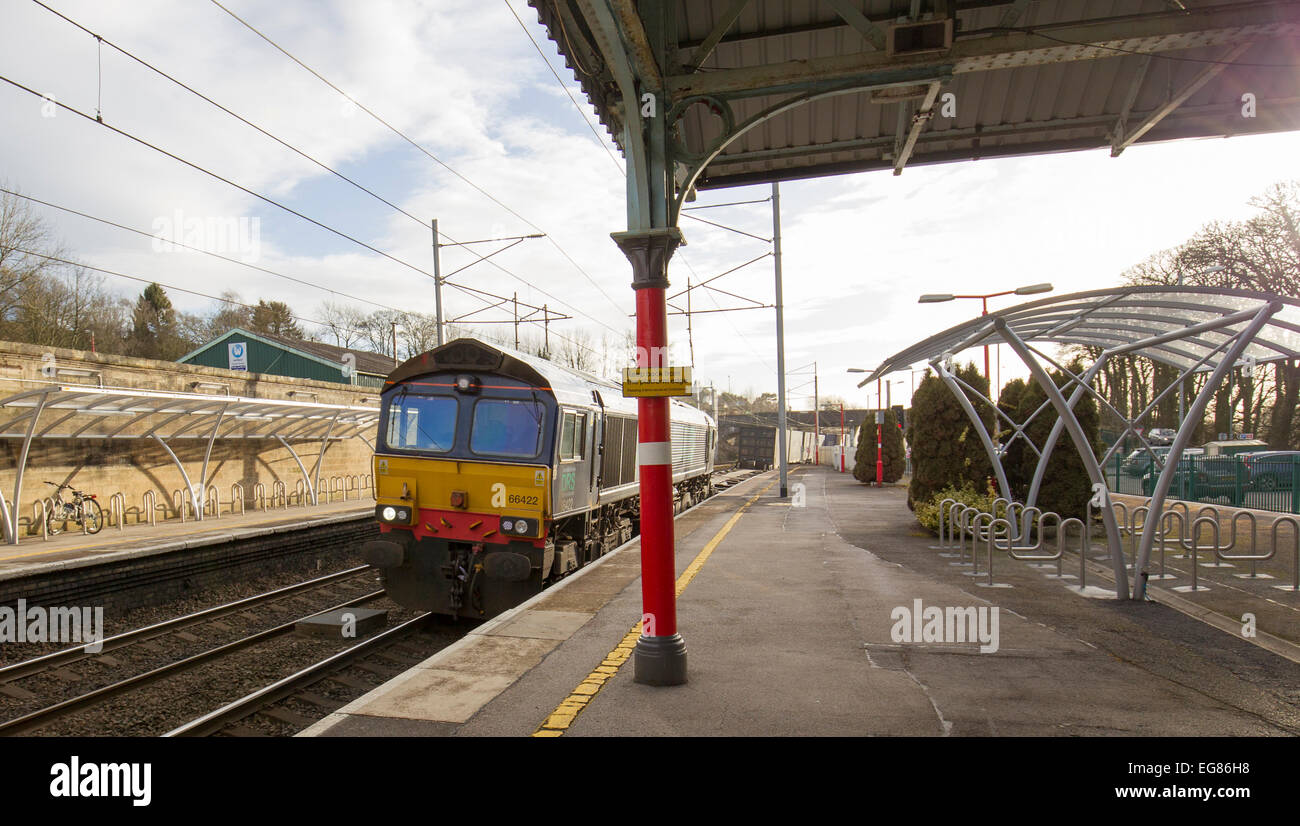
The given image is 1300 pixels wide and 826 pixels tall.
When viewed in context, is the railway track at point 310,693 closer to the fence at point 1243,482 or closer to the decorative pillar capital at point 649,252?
the decorative pillar capital at point 649,252

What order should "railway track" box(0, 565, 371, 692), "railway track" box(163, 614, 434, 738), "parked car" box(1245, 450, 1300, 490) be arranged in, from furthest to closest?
"parked car" box(1245, 450, 1300, 490) → "railway track" box(0, 565, 371, 692) → "railway track" box(163, 614, 434, 738)

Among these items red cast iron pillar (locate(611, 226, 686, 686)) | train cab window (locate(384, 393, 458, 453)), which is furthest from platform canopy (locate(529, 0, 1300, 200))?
train cab window (locate(384, 393, 458, 453))

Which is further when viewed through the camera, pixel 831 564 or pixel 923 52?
pixel 831 564

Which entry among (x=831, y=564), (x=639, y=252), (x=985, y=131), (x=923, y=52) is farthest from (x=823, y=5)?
(x=831, y=564)

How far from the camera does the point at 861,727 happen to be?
4695 mm

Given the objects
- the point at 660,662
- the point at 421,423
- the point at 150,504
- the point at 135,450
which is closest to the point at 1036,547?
the point at 660,662

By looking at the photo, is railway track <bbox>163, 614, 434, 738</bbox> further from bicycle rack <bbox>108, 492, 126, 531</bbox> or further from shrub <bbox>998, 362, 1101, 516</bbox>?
shrub <bbox>998, 362, 1101, 516</bbox>

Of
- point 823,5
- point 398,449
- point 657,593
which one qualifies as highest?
point 823,5

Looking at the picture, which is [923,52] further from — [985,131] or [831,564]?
[831,564]

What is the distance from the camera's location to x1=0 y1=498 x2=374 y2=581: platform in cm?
1039

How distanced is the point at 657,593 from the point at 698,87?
3867 mm

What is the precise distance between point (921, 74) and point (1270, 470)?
17.9m

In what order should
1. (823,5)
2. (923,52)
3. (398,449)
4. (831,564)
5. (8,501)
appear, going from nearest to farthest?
(923,52)
(823,5)
(398,449)
(831,564)
(8,501)

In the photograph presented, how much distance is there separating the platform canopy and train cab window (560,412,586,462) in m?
3.29
